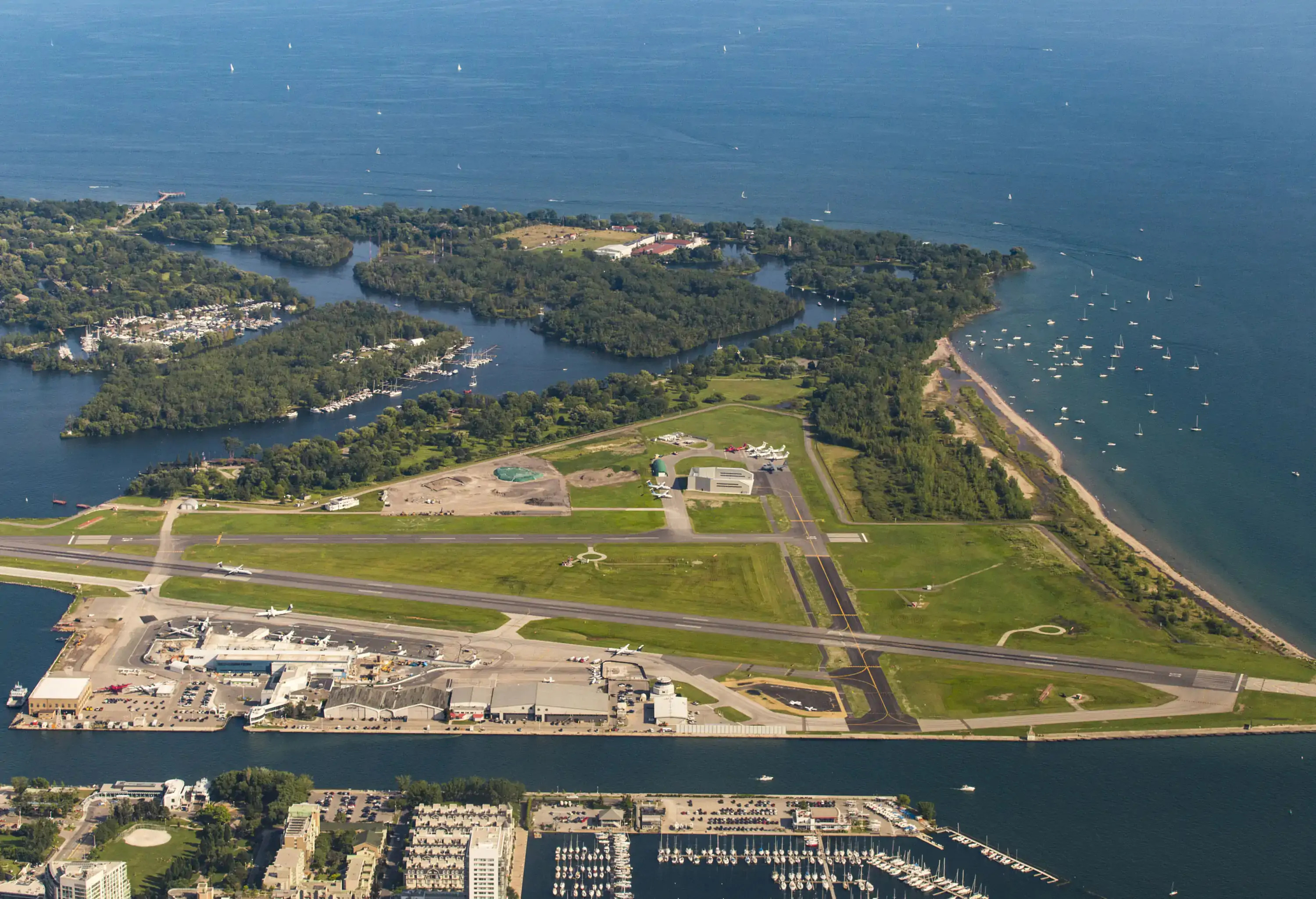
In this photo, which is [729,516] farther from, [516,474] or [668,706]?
[668,706]

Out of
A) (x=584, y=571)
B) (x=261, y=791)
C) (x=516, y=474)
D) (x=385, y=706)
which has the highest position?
(x=261, y=791)

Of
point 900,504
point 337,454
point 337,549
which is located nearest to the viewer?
point 337,549

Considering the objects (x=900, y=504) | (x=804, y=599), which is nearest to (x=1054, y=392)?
(x=900, y=504)

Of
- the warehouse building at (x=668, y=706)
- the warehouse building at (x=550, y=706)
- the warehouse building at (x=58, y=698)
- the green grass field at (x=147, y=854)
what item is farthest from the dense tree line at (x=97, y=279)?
the green grass field at (x=147, y=854)

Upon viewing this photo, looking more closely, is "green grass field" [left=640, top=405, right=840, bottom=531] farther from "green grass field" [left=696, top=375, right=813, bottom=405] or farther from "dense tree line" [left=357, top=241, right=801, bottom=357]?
"dense tree line" [left=357, top=241, right=801, bottom=357]

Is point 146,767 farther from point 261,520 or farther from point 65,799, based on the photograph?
point 261,520

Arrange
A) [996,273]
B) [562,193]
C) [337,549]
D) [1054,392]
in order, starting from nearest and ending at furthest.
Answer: [337,549], [1054,392], [996,273], [562,193]

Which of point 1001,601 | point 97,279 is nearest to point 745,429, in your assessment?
point 1001,601
